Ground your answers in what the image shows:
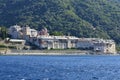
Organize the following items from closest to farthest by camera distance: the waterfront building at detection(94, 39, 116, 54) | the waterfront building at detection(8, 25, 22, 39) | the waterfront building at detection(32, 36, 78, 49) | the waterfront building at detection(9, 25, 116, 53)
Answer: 1. the waterfront building at detection(32, 36, 78, 49)
2. the waterfront building at detection(9, 25, 116, 53)
3. the waterfront building at detection(8, 25, 22, 39)
4. the waterfront building at detection(94, 39, 116, 54)

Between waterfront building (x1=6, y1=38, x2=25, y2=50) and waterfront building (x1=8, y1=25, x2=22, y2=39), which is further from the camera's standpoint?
waterfront building (x1=8, y1=25, x2=22, y2=39)

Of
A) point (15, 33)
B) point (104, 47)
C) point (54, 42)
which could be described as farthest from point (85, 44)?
point (15, 33)

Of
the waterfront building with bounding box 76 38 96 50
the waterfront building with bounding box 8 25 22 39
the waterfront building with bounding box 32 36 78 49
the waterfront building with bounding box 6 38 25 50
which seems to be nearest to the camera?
the waterfront building with bounding box 6 38 25 50

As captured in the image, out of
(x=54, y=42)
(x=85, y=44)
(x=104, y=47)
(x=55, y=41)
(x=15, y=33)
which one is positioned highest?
(x=15, y=33)

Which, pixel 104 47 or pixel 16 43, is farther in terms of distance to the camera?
pixel 104 47

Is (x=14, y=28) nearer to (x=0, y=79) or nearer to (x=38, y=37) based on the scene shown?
(x=38, y=37)

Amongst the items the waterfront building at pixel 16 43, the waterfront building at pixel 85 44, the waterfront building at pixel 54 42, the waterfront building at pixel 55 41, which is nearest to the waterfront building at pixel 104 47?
the waterfront building at pixel 55 41

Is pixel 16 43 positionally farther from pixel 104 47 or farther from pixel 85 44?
pixel 104 47

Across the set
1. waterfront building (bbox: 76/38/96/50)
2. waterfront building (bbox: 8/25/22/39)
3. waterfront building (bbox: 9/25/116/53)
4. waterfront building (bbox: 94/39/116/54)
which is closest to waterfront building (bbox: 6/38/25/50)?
waterfront building (bbox: 9/25/116/53)

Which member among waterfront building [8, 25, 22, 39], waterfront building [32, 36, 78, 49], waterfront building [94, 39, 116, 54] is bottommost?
waterfront building [94, 39, 116, 54]

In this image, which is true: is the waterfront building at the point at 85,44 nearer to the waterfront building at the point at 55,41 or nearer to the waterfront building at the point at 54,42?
the waterfront building at the point at 55,41

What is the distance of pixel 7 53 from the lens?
149 metres

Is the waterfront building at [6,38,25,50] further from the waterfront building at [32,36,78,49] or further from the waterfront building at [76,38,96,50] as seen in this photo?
the waterfront building at [76,38,96,50]

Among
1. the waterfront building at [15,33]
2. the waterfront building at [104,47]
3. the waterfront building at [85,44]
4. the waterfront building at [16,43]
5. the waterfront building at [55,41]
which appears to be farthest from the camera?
the waterfront building at [104,47]
